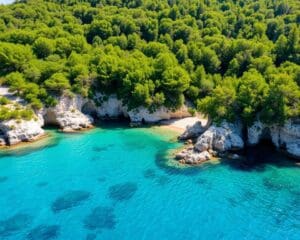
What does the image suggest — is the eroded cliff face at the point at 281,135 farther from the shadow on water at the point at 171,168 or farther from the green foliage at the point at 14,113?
the green foliage at the point at 14,113

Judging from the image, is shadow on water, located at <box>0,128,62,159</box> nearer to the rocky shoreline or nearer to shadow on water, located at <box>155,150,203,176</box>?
the rocky shoreline

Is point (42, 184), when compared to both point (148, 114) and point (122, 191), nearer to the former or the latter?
point (122, 191)

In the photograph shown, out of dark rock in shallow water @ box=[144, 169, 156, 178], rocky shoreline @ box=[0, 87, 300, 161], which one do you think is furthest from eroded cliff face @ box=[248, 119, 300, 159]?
dark rock in shallow water @ box=[144, 169, 156, 178]

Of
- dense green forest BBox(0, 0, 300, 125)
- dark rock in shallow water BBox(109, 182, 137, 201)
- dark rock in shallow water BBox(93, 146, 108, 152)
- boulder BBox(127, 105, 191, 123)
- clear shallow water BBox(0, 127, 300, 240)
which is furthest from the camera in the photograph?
boulder BBox(127, 105, 191, 123)

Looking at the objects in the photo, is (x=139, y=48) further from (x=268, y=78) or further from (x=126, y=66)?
(x=268, y=78)

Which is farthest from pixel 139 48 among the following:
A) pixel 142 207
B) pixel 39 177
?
pixel 142 207

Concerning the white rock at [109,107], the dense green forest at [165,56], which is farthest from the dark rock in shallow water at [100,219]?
the white rock at [109,107]
